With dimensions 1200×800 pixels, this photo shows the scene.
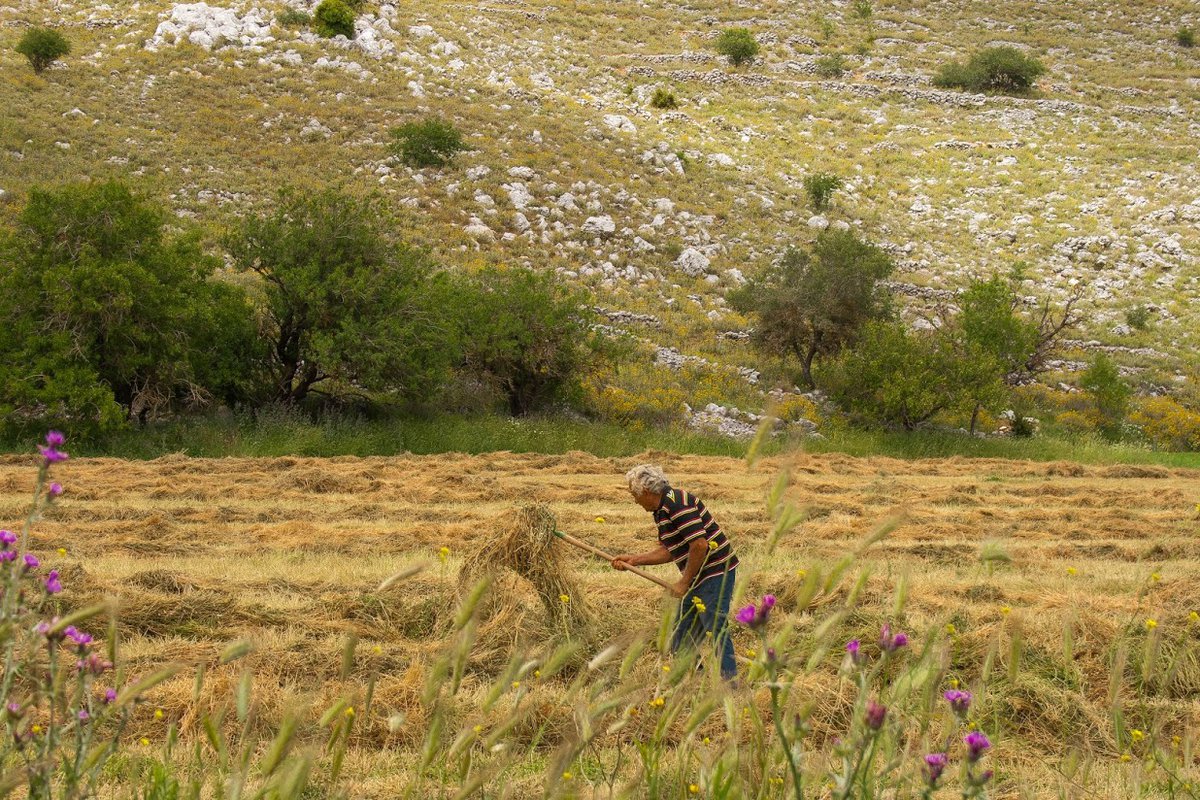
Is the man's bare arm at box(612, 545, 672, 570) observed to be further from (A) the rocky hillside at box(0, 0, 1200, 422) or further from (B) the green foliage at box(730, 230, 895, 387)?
(B) the green foliage at box(730, 230, 895, 387)

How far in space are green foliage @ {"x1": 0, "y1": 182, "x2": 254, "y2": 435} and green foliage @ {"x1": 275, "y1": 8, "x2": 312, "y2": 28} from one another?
108ft

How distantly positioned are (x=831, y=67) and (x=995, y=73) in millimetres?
8947

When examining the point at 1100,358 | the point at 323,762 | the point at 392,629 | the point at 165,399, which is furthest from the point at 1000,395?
the point at 323,762

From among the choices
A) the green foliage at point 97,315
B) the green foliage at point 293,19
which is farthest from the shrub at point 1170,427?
the green foliage at point 293,19

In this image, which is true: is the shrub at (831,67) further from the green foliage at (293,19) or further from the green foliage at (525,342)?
the green foliage at (525,342)

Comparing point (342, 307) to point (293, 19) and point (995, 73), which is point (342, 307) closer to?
point (293, 19)

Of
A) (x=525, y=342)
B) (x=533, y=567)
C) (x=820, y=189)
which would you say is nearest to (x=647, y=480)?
(x=533, y=567)

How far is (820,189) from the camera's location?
4228cm

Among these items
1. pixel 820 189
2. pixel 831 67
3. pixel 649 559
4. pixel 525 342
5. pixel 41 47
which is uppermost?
pixel 649 559

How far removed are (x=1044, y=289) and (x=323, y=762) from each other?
36.7 metres

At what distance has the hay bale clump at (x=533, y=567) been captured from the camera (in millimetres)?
7887

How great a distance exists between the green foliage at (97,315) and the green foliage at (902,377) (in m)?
14.0

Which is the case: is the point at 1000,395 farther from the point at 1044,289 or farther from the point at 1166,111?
the point at 1166,111

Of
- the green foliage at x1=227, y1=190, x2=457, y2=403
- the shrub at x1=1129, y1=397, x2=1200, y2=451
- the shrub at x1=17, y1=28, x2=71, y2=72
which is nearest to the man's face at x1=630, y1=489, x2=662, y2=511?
the green foliage at x1=227, y1=190, x2=457, y2=403
